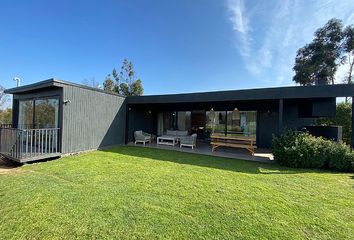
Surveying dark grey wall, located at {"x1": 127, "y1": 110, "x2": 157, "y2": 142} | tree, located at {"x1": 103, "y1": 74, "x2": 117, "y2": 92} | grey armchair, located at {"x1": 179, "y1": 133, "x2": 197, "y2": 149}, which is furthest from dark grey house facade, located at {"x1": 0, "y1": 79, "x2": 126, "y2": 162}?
tree, located at {"x1": 103, "y1": 74, "x2": 117, "y2": 92}

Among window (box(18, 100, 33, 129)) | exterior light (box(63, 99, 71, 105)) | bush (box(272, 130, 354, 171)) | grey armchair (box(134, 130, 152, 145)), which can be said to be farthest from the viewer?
grey armchair (box(134, 130, 152, 145))

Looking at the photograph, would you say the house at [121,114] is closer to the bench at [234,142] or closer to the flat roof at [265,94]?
the flat roof at [265,94]

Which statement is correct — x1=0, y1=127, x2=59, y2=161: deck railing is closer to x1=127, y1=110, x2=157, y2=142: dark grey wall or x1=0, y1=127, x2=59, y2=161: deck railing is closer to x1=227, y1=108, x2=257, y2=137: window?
x1=127, y1=110, x2=157, y2=142: dark grey wall

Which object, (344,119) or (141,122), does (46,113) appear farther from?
(344,119)

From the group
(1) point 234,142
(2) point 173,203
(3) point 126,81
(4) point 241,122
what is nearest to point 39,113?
(2) point 173,203

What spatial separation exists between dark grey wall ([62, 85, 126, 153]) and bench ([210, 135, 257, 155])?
17.8 feet

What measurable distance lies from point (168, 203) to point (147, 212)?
0.49 m

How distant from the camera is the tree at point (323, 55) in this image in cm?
1930

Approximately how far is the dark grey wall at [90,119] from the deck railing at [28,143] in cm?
42

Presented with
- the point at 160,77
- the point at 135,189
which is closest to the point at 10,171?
the point at 135,189

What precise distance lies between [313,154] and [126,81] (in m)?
24.0

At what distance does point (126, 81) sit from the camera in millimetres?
26344

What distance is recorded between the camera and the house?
276 inches

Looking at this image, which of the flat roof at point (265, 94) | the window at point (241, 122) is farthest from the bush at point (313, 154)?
the window at point (241, 122)
